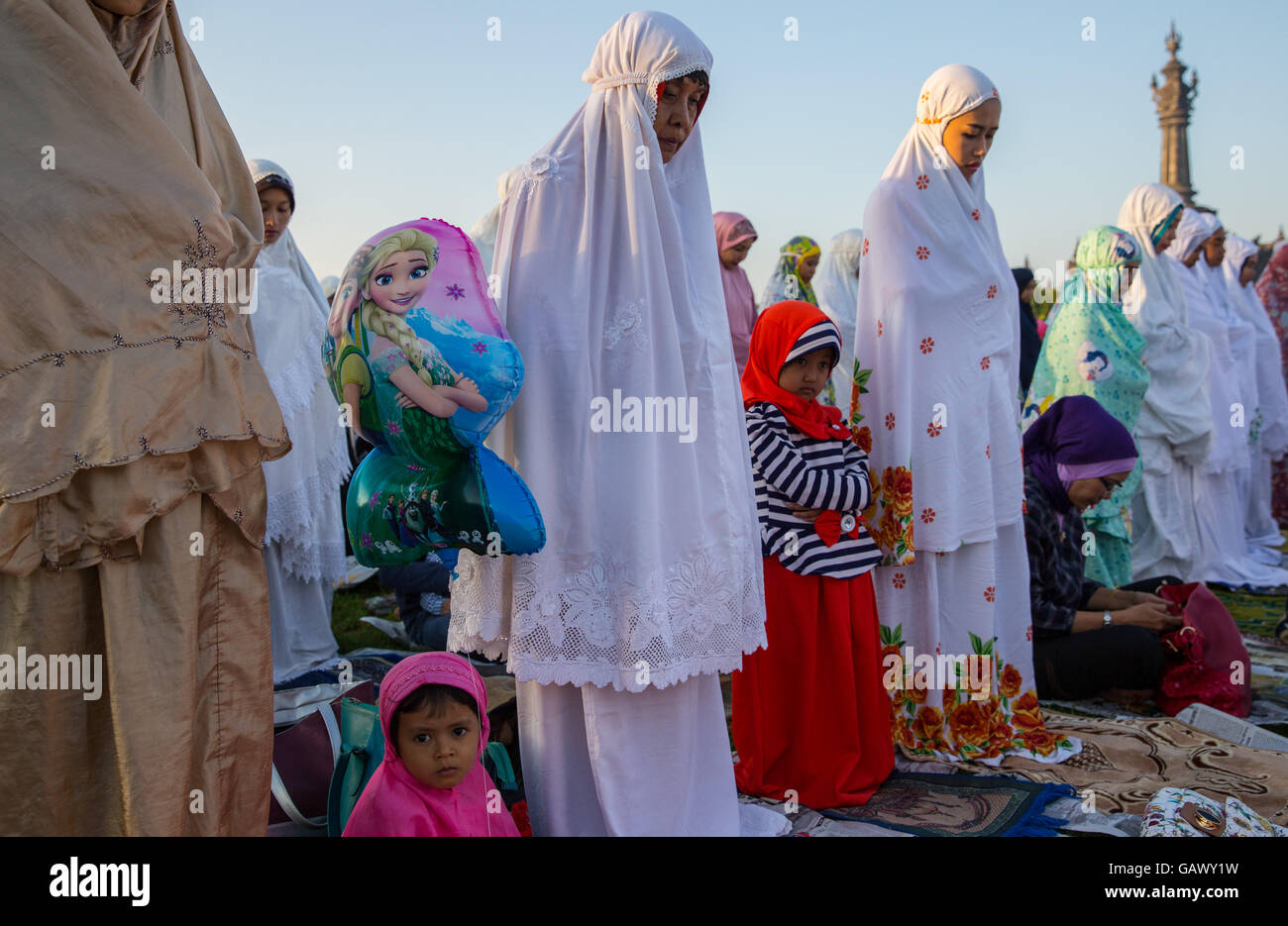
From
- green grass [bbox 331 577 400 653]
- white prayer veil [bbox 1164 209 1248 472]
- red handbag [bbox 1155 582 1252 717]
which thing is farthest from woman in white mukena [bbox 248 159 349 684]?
white prayer veil [bbox 1164 209 1248 472]

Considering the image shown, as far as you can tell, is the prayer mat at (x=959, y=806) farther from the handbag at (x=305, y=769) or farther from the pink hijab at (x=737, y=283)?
the pink hijab at (x=737, y=283)

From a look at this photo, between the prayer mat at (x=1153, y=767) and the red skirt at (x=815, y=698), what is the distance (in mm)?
494

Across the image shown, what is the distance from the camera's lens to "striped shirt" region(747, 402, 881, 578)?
316 centimetres

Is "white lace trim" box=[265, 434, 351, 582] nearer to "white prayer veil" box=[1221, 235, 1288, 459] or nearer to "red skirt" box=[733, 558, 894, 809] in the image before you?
"red skirt" box=[733, 558, 894, 809]

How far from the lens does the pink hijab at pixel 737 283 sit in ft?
22.6

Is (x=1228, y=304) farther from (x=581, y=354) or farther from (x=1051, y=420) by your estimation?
(x=581, y=354)

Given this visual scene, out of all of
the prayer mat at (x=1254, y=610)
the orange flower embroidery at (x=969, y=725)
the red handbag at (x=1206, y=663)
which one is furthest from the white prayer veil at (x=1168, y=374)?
the orange flower embroidery at (x=969, y=725)

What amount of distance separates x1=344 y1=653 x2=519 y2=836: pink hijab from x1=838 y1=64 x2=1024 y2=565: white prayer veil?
5.67 ft

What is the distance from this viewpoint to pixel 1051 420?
13.7ft

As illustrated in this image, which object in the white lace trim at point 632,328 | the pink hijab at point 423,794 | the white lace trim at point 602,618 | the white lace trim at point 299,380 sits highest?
the white lace trim at point 299,380

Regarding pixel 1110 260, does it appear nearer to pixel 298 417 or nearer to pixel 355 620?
pixel 298 417

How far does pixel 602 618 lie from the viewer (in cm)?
235
